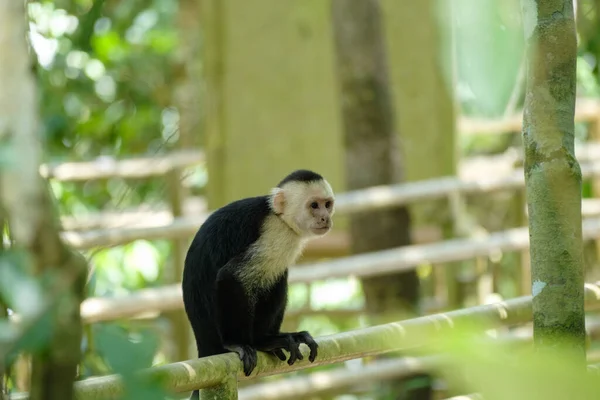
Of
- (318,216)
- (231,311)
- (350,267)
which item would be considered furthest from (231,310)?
(350,267)

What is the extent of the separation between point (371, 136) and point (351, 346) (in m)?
2.24

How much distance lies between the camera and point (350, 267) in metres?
3.33

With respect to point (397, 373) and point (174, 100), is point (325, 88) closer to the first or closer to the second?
point (174, 100)

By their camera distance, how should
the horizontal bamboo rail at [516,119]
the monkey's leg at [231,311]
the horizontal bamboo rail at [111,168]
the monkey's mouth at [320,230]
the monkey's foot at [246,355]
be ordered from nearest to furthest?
the monkey's foot at [246,355] → the monkey's leg at [231,311] → the monkey's mouth at [320,230] → the horizontal bamboo rail at [111,168] → the horizontal bamboo rail at [516,119]

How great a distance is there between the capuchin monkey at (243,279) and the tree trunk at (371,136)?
4.63ft

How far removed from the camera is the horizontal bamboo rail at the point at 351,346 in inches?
56.1

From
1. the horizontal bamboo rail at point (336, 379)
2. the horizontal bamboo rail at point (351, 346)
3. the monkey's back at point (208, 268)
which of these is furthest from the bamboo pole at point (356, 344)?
the horizontal bamboo rail at point (336, 379)

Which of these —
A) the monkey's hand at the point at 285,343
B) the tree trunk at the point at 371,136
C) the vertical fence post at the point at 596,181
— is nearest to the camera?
the monkey's hand at the point at 285,343

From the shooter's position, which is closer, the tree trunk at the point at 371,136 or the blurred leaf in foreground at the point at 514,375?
the blurred leaf in foreground at the point at 514,375

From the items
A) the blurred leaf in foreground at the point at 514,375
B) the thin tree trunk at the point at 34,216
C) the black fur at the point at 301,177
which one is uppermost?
the thin tree trunk at the point at 34,216

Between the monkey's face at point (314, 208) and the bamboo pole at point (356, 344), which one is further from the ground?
the monkey's face at point (314, 208)

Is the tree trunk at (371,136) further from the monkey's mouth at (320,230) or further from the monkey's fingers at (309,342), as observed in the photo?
the monkey's fingers at (309,342)

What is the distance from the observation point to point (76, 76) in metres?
5.32

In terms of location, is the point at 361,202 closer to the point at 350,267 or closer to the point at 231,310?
the point at 350,267
